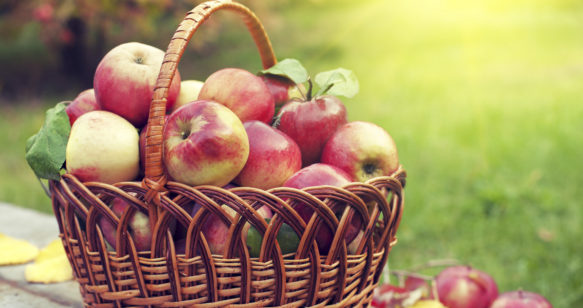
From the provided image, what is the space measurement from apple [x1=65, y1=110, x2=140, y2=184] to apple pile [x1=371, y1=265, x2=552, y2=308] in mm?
780

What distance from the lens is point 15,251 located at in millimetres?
1671

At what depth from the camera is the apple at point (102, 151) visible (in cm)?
110

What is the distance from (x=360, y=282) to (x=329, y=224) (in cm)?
23

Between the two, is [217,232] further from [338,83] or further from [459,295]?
[459,295]

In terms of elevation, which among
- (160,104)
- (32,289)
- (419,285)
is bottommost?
(419,285)

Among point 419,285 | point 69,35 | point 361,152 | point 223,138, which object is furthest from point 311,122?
point 69,35

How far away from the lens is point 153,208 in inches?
39.6

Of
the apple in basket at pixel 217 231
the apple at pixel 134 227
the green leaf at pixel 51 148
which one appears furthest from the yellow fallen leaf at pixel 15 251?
the apple in basket at pixel 217 231

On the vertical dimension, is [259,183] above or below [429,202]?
above

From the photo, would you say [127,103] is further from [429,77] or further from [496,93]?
[429,77]

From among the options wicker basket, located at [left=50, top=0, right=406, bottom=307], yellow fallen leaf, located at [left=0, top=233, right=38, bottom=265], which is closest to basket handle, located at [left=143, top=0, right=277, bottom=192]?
wicker basket, located at [left=50, top=0, right=406, bottom=307]

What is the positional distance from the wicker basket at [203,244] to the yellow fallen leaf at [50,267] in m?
0.48

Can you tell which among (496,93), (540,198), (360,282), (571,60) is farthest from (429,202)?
(571,60)

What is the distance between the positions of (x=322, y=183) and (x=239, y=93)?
33 centimetres
